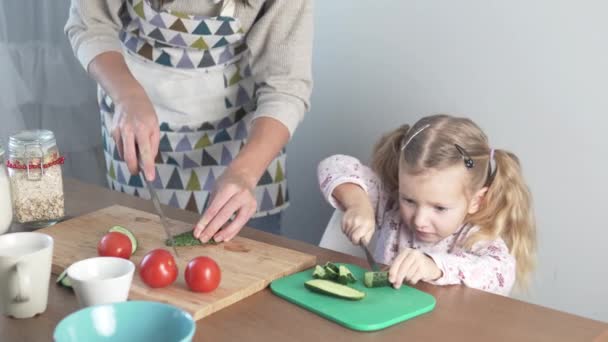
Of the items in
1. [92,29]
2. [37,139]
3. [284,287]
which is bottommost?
[284,287]

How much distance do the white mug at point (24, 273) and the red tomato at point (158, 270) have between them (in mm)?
134

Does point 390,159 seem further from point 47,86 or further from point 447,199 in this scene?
point 47,86

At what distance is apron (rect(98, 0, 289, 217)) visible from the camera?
1563 mm

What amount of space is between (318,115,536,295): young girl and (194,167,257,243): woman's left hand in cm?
21

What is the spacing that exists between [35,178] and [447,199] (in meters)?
0.74

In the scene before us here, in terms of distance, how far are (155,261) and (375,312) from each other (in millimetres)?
311

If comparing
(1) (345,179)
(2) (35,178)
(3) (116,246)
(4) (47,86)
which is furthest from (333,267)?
(4) (47,86)

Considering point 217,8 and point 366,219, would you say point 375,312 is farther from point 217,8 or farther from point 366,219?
point 217,8

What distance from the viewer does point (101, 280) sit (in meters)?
0.93

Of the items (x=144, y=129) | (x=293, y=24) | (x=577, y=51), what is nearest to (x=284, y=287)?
(x=144, y=129)

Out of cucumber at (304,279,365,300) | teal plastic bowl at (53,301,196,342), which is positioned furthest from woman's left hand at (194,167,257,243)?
teal plastic bowl at (53,301,196,342)

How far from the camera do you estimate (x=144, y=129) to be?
132 cm

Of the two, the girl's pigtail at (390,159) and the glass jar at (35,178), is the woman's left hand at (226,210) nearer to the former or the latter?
the glass jar at (35,178)

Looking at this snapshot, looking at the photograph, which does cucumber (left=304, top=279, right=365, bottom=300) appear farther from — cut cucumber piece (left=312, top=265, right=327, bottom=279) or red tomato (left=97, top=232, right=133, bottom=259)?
red tomato (left=97, top=232, right=133, bottom=259)
